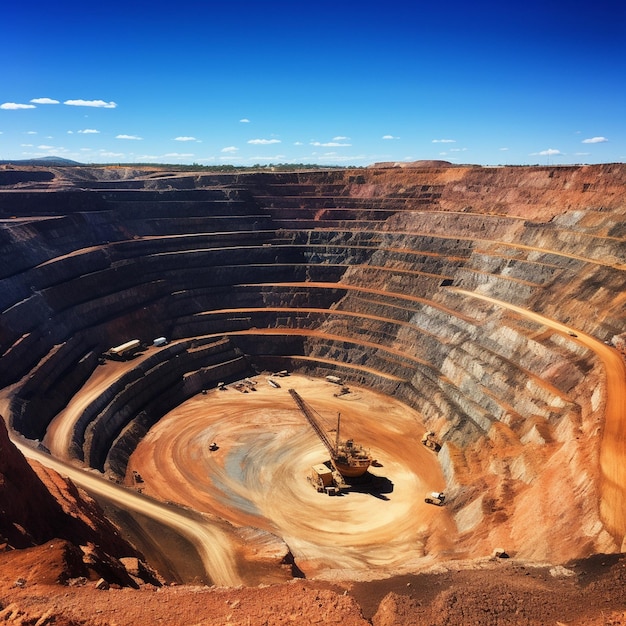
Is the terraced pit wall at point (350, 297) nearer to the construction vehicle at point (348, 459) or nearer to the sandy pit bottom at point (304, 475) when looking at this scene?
the sandy pit bottom at point (304, 475)

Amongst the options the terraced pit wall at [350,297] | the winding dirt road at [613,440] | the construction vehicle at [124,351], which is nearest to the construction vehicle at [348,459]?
the terraced pit wall at [350,297]

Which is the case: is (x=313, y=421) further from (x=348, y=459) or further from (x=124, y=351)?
(x=124, y=351)

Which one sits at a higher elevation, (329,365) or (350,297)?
(350,297)

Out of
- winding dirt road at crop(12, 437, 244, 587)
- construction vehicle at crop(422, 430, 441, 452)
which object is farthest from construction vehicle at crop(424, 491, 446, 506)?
winding dirt road at crop(12, 437, 244, 587)

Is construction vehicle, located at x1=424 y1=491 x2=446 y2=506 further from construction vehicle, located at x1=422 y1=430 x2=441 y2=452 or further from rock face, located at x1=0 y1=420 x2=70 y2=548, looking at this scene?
rock face, located at x1=0 y1=420 x2=70 y2=548

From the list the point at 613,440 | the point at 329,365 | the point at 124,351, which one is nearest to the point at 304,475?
the point at 329,365

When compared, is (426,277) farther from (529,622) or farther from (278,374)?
(529,622)

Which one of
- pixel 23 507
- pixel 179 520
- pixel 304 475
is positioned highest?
pixel 23 507

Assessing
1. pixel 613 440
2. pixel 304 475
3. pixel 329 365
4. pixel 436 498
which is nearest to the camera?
pixel 613 440
